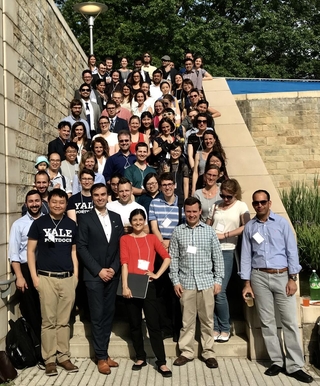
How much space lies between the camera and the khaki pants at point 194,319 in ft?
16.8

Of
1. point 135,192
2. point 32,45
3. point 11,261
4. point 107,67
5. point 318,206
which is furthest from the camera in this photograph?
point 107,67

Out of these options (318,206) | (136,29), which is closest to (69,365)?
(318,206)

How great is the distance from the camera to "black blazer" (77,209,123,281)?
508 cm

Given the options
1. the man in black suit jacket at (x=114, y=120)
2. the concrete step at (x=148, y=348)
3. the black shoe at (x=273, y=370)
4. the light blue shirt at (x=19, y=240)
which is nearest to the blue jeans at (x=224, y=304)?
the concrete step at (x=148, y=348)

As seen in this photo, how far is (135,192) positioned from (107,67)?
5.61 metres

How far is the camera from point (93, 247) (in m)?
5.13

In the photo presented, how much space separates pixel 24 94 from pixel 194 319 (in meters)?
3.73

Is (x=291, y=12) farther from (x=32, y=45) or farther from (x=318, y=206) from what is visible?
(x=32, y=45)

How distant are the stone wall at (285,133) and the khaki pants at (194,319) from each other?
972 centimetres

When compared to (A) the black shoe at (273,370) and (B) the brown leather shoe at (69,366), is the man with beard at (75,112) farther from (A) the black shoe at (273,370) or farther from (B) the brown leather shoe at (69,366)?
(A) the black shoe at (273,370)

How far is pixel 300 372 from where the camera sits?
4910 mm

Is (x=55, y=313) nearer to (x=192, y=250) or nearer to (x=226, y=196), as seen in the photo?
(x=192, y=250)

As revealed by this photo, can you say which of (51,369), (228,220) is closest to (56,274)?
(51,369)

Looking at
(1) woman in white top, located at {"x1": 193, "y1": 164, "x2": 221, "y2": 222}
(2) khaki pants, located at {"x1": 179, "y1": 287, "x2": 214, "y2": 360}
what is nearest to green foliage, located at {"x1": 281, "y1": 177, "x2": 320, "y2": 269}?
(1) woman in white top, located at {"x1": 193, "y1": 164, "x2": 221, "y2": 222}
